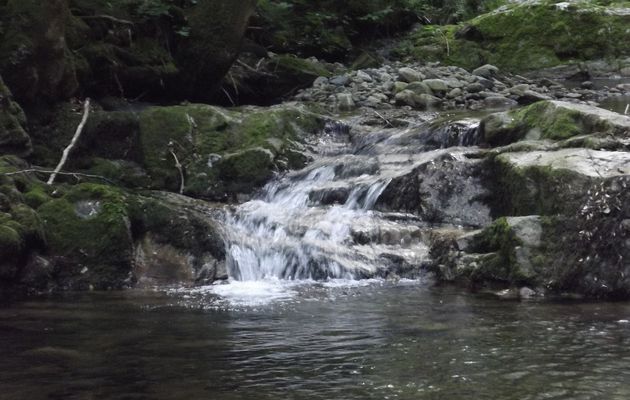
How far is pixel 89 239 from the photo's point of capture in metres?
7.83

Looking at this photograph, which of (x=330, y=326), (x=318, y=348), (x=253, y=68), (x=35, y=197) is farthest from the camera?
(x=253, y=68)

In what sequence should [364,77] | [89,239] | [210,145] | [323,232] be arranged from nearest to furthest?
[89,239] → [323,232] → [210,145] → [364,77]

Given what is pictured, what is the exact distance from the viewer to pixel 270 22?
17281 mm

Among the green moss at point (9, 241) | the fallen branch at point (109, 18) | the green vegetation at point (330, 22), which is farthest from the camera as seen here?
the green vegetation at point (330, 22)

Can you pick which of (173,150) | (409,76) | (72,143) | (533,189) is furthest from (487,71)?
(72,143)

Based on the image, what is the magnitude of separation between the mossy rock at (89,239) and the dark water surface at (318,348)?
2.27ft

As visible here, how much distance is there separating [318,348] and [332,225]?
376cm

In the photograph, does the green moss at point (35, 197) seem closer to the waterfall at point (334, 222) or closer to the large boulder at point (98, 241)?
the large boulder at point (98, 241)

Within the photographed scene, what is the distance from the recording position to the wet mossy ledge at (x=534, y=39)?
2022 cm

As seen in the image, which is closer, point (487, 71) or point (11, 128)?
point (11, 128)

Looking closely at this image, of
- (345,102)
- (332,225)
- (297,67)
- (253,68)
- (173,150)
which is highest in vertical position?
(297,67)

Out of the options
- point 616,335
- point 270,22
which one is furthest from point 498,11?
point 616,335

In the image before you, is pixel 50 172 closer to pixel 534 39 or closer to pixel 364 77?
pixel 364 77

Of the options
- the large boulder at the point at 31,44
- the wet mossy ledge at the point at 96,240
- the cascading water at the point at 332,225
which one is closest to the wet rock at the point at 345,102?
the cascading water at the point at 332,225
